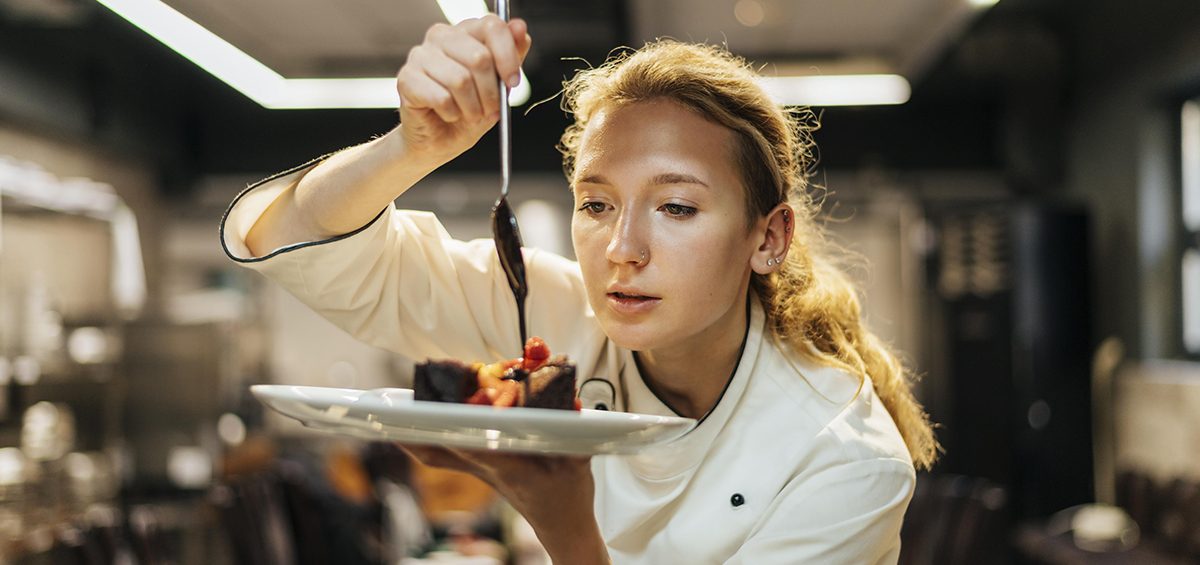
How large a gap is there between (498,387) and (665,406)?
37cm

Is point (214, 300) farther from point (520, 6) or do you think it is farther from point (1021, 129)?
point (1021, 129)

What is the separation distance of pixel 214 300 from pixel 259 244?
5.78 m

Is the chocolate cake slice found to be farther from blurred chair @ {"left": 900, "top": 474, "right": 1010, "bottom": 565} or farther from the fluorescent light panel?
the fluorescent light panel

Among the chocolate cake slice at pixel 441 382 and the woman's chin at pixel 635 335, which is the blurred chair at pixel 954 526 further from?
the chocolate cake slice at pixel 441 382

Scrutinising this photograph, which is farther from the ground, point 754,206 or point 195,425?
point 754,206

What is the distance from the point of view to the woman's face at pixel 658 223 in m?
1.05

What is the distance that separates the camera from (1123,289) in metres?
5.32

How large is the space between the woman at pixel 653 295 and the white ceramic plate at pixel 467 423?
0.09 metres

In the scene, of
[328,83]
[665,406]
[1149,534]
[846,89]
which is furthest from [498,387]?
[846,89]

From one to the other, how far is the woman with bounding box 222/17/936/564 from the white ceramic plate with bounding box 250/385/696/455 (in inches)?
3.5

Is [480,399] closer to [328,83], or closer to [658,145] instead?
[658,145]

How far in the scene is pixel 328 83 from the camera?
5590mm

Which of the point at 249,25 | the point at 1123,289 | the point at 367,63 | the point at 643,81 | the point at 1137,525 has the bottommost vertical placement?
the point at 1137,525

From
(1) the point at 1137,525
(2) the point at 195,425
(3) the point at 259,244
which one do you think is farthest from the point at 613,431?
(2) the point at 195,425
